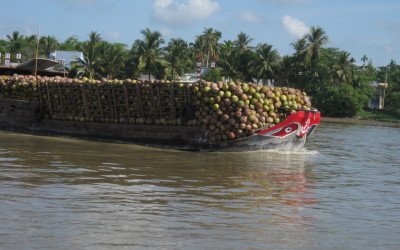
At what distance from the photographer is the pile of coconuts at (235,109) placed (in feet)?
45.0

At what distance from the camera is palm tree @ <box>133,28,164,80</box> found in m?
57.4

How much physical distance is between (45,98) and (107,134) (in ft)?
10.8

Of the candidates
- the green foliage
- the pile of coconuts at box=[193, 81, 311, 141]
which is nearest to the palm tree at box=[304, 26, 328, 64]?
the green foliage

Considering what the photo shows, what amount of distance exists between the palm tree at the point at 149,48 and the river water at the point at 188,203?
45.7 m

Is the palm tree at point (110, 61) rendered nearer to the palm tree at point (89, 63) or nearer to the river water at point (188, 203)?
the palm tree at point (89, 63)

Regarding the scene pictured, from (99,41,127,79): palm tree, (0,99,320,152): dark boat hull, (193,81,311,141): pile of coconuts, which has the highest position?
(99,41,127,79): palm tree

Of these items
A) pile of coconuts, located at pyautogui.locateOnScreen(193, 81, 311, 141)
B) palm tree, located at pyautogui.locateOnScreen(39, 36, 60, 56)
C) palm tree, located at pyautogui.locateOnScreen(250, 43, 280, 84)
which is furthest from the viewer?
palm tree, located at pyautogui.locateOnScreen(39, 36, 60, 56)

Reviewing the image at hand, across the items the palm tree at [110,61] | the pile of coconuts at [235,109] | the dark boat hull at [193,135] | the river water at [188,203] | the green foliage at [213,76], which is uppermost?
the palm tree at [110,61]

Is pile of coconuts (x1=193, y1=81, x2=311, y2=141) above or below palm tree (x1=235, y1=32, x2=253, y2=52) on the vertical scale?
below

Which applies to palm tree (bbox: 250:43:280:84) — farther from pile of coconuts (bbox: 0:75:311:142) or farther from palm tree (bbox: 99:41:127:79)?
pile of coconuts (bbox: 0:75:311:142)

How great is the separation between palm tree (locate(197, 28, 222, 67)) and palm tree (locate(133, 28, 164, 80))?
21370 mm

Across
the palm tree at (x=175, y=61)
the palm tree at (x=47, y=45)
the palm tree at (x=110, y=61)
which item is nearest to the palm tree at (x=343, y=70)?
the palm tree at (x=175, y=61)

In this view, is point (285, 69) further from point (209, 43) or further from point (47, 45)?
point (47, 45)

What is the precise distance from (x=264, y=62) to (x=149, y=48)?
1378cm
